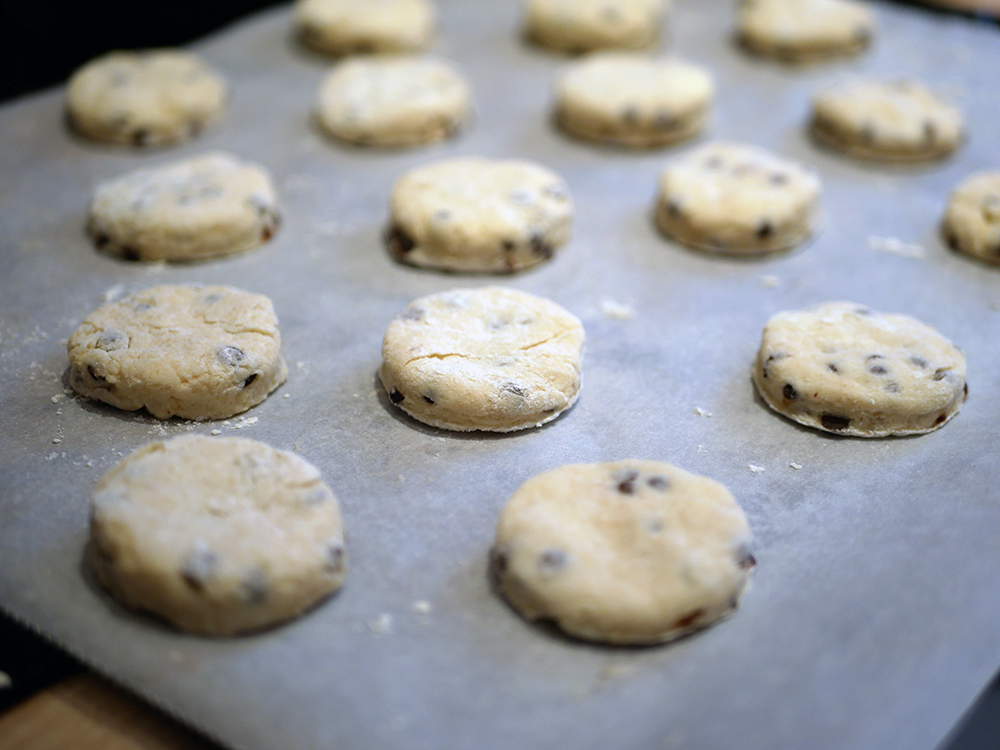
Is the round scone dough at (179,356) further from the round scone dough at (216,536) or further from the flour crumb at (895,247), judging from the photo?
the flour crumb at (895,247)

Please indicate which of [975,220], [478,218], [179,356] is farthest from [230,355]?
[975,220]

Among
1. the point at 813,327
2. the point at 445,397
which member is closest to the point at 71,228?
the point at 445,397

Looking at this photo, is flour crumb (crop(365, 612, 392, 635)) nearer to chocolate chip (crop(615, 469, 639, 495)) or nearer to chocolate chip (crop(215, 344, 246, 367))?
chocolate chip (crop(615, 469, 639, 495))

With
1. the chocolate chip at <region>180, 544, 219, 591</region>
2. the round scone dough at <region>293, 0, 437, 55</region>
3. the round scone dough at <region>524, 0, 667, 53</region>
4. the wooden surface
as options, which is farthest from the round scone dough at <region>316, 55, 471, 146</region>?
the wooden surface

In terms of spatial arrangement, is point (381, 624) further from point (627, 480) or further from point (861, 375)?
point (861, 375)

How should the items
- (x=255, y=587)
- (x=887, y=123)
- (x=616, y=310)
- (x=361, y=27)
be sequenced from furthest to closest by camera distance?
1. (x=361, y=27)
2. (x=887, y=123)
3. (x=616, y=310)
4. (x=255, y=587)

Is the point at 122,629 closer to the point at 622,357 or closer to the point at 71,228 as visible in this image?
the point at 622,357
